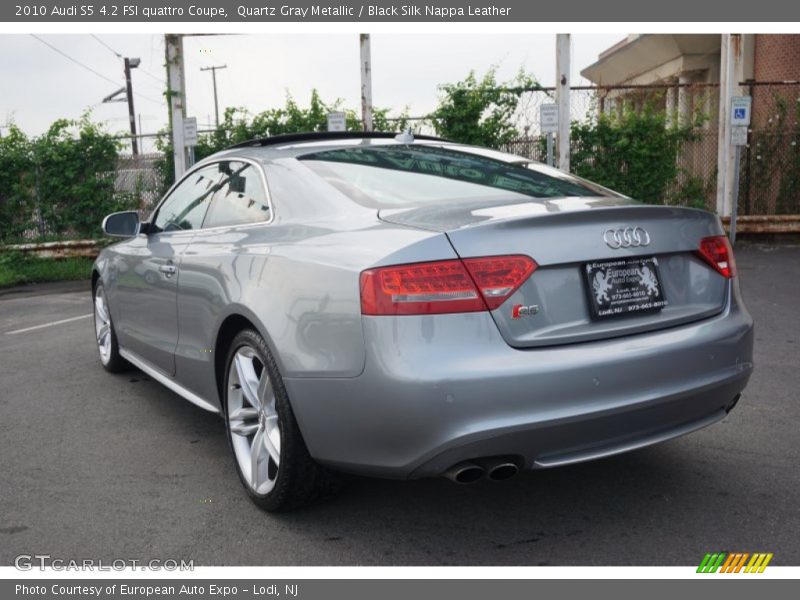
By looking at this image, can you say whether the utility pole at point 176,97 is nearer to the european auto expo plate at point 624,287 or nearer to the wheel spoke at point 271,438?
the wheel spoke at point 271,438

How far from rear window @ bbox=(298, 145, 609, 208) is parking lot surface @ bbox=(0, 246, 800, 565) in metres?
1.27

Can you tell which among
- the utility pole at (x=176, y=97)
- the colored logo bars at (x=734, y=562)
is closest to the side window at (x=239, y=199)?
the colored logo bars at (x=734, y=562)

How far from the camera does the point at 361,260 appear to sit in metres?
2.94

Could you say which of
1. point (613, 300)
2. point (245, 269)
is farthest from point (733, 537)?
point (245, 269)

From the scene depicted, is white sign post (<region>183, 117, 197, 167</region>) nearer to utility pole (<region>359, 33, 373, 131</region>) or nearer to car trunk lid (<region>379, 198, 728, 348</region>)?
utility pole (<region>359, 33, 373, 131</region>)

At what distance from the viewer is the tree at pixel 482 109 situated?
14.1 m

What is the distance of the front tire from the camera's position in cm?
325

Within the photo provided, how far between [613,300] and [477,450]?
75 cm

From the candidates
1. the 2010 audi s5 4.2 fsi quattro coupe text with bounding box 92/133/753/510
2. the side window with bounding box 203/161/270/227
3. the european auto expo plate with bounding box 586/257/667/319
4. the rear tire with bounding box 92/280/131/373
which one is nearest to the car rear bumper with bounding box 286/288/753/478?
the 2010 audi s5 4.2 fsi quattro coupe text with bounding box 92/133/753/510

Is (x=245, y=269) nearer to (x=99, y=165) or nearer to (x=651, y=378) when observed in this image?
(x=651, y=378)

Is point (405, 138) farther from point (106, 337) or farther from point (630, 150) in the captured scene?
point (630, 150)

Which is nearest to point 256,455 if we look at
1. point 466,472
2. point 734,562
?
point 466,472

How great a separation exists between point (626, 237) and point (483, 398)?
2.77 feet

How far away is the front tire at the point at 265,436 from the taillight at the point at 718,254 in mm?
1714
